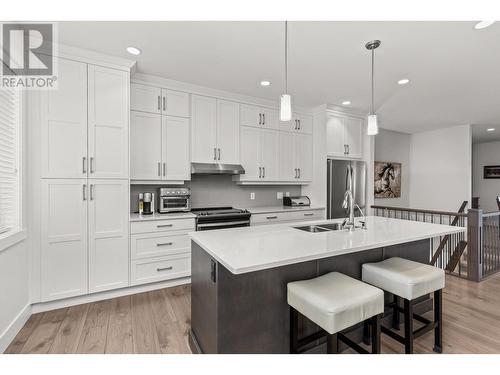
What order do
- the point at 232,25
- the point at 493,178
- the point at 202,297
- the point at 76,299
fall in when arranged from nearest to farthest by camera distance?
the point at 202,297 < the point at 232,25 < the point at 76,299 < the point at 493,178

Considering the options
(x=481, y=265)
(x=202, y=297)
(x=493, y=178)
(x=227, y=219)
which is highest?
(x=493, y=178)

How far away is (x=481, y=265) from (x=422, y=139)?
3.96 m

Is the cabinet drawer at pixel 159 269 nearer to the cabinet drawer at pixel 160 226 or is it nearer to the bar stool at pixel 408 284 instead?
the cabinet drawer at pixel 160 226

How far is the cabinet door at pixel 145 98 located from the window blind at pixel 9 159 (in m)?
1.07

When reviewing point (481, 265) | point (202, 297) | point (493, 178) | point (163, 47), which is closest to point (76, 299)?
point (202, 297)

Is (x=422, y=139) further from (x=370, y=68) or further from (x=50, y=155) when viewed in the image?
(x=50, y=155)

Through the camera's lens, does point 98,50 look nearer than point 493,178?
Yes

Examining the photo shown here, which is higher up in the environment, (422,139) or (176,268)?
(422,139)

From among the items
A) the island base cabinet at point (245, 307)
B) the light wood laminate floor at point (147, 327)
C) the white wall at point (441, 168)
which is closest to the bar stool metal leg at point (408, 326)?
the light wood laminate floor at point (147, 327)

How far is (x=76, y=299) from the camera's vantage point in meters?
2.56

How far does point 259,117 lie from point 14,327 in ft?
11.7

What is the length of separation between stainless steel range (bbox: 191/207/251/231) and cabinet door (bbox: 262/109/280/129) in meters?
1.46

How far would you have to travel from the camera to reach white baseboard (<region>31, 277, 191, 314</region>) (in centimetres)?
244

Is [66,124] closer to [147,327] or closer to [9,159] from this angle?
[9,159]
